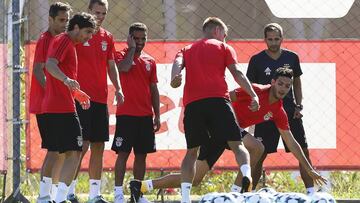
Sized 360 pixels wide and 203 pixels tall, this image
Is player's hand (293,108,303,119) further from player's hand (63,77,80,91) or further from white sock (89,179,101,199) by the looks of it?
player's hand (63,77,80,91)

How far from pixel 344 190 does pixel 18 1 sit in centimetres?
413

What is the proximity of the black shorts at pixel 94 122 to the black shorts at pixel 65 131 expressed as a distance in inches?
33.1

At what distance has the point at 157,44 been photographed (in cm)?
1100

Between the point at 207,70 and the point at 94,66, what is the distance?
123 centimetres

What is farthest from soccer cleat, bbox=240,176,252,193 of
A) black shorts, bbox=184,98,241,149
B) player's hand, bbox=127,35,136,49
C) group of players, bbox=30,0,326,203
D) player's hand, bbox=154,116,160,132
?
player's hand, bbox=127,35,136,49

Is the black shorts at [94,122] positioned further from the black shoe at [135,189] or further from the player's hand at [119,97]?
the black shoe at [135,189]

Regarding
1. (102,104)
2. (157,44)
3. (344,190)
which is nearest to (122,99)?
(102,104)

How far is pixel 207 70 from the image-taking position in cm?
915

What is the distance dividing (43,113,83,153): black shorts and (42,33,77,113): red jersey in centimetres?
5

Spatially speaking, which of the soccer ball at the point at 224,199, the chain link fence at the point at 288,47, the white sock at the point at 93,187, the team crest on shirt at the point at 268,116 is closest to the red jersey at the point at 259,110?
the team crest on shirt at the point at 268,116

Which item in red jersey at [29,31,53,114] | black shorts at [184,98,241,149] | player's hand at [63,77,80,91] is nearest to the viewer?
player's hand at [63,77,80,91]

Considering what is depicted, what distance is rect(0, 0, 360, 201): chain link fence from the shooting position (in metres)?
11.0

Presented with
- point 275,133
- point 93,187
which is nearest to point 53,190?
point 93,187

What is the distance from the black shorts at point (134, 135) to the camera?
10.2 meters
